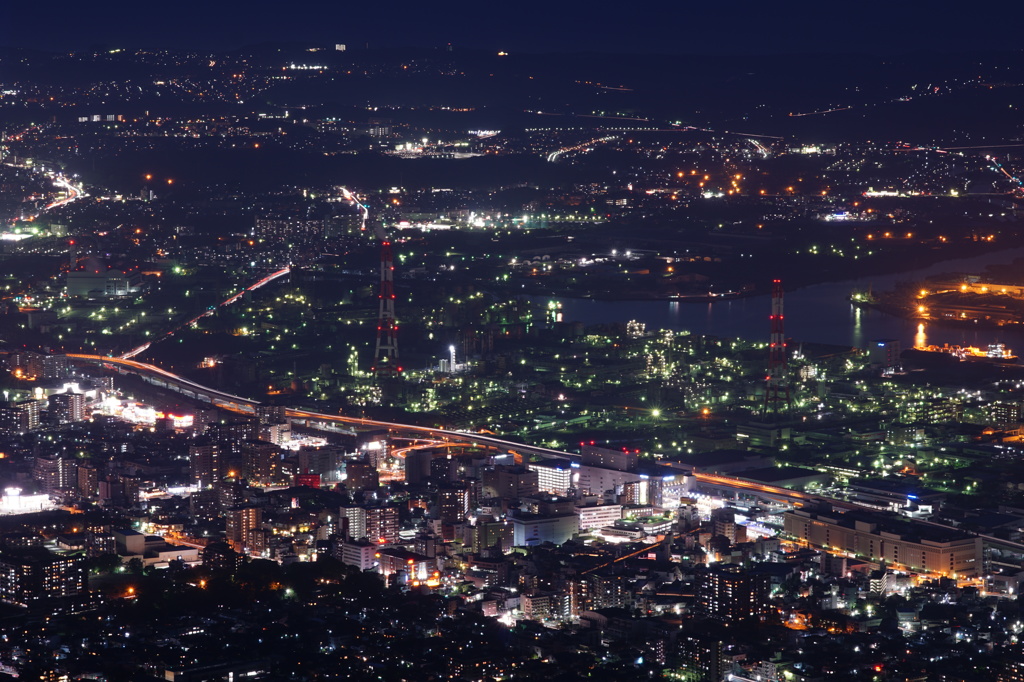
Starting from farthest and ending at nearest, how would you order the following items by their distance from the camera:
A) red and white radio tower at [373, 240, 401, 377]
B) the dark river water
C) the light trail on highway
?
the light trail on highway, the dark river water, red and white radio tower at [373, 240, 401, 377]

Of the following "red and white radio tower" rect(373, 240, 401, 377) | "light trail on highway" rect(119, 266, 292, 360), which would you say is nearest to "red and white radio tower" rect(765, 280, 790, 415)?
"red and white radio tower" rect(373, 240, 401, 377)

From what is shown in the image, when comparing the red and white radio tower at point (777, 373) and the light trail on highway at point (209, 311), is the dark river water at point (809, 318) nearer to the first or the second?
the red and white radio tower at point (777, 373)

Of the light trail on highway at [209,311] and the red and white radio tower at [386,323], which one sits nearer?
the red and white radio tower at [386,323]

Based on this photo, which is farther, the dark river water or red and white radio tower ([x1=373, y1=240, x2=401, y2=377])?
the dark river water

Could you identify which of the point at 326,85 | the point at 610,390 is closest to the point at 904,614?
the point at 610,390

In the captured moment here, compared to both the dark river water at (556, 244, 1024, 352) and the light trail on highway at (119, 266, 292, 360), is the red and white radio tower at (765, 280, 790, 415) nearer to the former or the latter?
the dark river water at (556, 244, 1024, 352)

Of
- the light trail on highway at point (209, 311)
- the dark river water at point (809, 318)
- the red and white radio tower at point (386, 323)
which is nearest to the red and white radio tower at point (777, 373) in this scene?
the dark river water at point (809, 318)

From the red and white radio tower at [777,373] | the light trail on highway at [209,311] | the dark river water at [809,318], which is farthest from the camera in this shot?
the light trail on highway at [209,311]
